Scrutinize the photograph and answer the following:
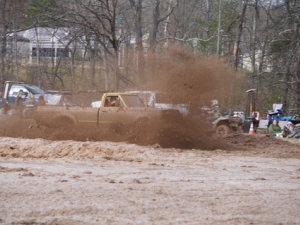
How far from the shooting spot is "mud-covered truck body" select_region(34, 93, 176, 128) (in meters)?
17.7

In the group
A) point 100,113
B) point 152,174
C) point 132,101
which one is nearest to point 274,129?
point 132,101

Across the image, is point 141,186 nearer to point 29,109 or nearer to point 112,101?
point 112,101

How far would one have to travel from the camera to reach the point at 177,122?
674 inches

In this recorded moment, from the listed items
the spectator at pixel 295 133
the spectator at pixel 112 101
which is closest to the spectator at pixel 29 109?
Result: the spectator at pixel 112 101

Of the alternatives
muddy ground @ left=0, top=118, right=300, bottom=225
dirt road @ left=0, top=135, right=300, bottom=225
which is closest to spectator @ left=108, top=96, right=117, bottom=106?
muddy ground @ left=0, top=118, right=300, bottom=225

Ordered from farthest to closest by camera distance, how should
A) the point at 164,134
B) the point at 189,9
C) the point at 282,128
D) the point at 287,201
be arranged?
the point at 189,9 < the point at 282,128 < the point at 164,134 < the point at 287,201

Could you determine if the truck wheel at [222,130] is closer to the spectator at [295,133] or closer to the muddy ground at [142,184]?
the spectator at [295,133]

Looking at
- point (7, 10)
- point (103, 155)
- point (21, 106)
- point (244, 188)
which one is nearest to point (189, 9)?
point (7, 10)

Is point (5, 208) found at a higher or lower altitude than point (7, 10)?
lower

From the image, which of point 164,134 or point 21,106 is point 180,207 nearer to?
point 164,134

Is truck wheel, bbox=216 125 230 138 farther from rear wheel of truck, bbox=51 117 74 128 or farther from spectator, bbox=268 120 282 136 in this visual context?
rear wheel of truck, bbox=51 117 74 128

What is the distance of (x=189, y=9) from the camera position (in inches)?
1864

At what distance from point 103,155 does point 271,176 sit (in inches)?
178

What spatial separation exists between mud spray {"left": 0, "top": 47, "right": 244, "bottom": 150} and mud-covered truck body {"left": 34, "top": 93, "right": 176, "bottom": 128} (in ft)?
0.96
